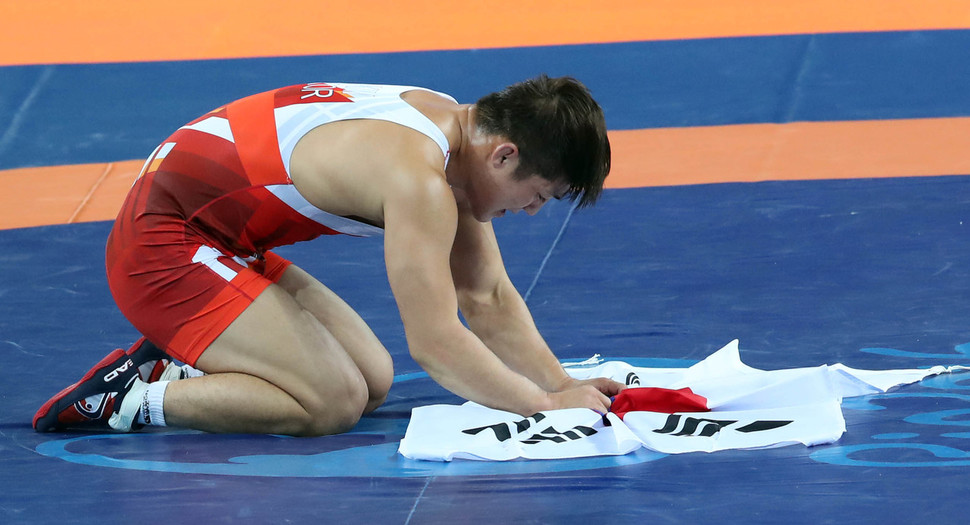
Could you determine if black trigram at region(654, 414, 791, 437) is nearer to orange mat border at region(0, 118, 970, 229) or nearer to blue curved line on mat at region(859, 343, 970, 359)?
blue curved line on mat at region(859, 343, 970, 359)

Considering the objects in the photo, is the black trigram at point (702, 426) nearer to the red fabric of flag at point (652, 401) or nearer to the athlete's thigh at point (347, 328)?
the red fabric of flag at point (652, 401)

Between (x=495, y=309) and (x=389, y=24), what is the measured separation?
17.7ft

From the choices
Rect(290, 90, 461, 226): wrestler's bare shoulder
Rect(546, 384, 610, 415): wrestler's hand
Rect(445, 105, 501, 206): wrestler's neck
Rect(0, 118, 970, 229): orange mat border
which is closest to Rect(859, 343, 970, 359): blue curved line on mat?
Rect(546, 384, 610, 415): wrestler's hand

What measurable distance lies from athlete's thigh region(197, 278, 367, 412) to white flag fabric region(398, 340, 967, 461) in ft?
0.83

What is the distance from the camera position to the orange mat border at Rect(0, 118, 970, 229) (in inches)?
230

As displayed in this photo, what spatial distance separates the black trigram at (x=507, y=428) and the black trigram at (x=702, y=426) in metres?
0.31

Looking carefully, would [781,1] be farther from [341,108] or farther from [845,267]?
[341,108]

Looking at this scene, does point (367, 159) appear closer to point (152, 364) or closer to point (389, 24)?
point (152, 364)

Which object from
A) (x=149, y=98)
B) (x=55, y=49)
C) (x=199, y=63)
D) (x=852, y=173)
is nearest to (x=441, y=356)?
(x=852, y=173)

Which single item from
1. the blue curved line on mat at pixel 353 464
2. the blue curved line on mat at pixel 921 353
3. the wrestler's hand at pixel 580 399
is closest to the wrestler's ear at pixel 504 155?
the wrestler's hand at pixel 580 399

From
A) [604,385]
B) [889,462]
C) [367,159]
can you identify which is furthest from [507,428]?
[889,462]

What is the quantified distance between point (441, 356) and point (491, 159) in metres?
0.49

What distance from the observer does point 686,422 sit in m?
3.42

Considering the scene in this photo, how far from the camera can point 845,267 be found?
184 inches
